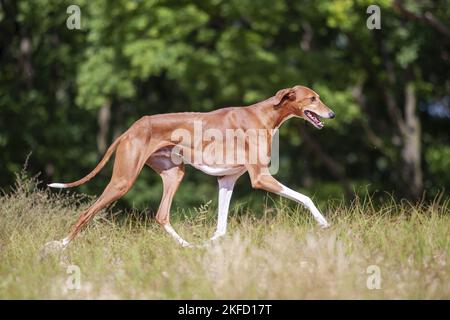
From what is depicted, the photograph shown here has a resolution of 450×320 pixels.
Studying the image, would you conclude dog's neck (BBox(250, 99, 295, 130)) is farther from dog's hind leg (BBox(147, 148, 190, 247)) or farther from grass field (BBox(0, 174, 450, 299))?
dog's hind leg (BBox(147, 148, 190, 247))

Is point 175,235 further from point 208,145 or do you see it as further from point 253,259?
point 253,259

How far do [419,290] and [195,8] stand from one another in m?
13.9

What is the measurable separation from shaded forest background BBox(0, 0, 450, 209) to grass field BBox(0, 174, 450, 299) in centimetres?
814

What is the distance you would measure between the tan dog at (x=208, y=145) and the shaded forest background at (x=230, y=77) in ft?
25.0

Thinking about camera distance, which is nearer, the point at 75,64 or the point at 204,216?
the point at 204,216

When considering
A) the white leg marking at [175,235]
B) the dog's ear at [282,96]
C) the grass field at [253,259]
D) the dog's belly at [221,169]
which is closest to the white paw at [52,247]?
the grass field at [253,259]

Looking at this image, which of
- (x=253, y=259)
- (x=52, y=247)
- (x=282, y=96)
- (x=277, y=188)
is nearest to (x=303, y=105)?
(x=282, y=96)

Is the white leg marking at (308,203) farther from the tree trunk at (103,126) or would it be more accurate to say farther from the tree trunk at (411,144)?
the tree trunk at (103,126)

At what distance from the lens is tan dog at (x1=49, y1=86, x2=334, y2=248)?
916 cm

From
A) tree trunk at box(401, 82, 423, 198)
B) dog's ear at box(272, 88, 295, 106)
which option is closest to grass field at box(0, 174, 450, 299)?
dog's ear at box(272, 88, 295, 106)

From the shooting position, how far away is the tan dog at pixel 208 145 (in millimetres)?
9164

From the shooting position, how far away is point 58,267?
8031mm
